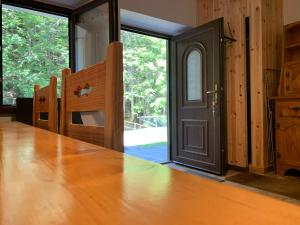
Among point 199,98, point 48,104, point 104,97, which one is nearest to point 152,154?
point 199,98

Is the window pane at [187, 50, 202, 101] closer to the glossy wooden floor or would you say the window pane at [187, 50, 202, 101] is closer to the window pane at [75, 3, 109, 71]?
the window pane at [75, 3, 109, 71]

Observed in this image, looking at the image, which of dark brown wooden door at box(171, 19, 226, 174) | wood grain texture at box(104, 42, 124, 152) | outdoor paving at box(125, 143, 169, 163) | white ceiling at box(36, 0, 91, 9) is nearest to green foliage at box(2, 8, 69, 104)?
white ceiling at box(36, 0, 91, 9)

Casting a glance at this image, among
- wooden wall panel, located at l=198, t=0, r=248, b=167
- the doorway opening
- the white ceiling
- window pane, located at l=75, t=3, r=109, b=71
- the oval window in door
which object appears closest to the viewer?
window pane, located at l=75, t=3, r=109, b=71

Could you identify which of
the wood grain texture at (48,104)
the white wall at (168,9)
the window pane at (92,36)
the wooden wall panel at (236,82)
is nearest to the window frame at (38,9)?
the window pane at (92,36)

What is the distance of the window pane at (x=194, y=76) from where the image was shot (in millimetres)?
3254

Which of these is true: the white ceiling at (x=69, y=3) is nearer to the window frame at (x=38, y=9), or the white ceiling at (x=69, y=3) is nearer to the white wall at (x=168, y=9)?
the window frame at (x=38, y=9)

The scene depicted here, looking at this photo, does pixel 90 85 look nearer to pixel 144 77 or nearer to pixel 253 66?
pixel 253 66

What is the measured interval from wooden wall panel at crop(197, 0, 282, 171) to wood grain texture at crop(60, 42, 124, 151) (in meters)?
2.39

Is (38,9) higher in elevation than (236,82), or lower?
higher

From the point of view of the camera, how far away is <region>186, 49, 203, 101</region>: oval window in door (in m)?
3.24

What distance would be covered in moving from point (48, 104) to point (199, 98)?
2.09 meters

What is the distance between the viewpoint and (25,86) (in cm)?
290

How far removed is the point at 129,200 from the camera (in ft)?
0.80

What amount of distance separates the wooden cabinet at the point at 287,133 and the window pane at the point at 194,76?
910 millimetres
